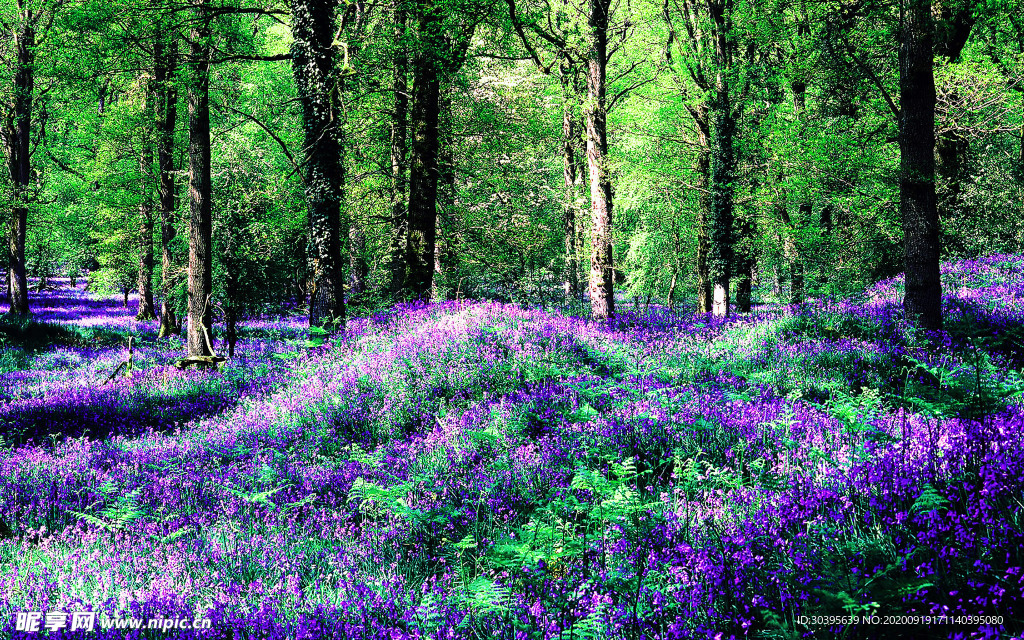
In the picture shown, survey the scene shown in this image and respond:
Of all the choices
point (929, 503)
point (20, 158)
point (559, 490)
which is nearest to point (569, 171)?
point (20, 158)

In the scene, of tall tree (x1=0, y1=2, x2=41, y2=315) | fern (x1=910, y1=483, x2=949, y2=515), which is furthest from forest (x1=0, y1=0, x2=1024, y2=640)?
tall tree (x1=0, y1=2, x2=41, y2=315)

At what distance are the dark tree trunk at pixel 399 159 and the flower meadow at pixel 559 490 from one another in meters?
5.98

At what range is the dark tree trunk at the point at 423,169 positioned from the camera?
11094 mm

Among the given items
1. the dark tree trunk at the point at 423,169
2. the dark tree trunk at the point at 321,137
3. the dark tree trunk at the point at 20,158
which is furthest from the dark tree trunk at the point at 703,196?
the dark tree trunk at the point at 20,158

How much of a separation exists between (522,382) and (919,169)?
18.7ft

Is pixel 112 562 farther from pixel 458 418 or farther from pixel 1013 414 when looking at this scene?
pixel 1013 414

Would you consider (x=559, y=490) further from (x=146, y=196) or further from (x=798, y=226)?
(x=146, y=196)

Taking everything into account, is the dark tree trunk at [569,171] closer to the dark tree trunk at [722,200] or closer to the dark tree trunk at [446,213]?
the dark tree trunk at [446,213]

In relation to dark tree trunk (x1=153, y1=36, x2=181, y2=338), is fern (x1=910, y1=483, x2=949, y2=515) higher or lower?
lower

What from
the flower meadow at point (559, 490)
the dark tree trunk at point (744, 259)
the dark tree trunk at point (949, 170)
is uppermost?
the dark tree trunk at point (949, 170)

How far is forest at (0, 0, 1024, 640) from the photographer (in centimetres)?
243

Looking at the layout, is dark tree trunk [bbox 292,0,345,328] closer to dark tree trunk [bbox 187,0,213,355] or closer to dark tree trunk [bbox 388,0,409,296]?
dark tree trunk [bbox 187,0,213,355]

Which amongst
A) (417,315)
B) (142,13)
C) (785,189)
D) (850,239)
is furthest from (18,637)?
(850,239)

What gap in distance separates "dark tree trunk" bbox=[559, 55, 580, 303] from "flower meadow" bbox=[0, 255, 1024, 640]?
6.14 meters
